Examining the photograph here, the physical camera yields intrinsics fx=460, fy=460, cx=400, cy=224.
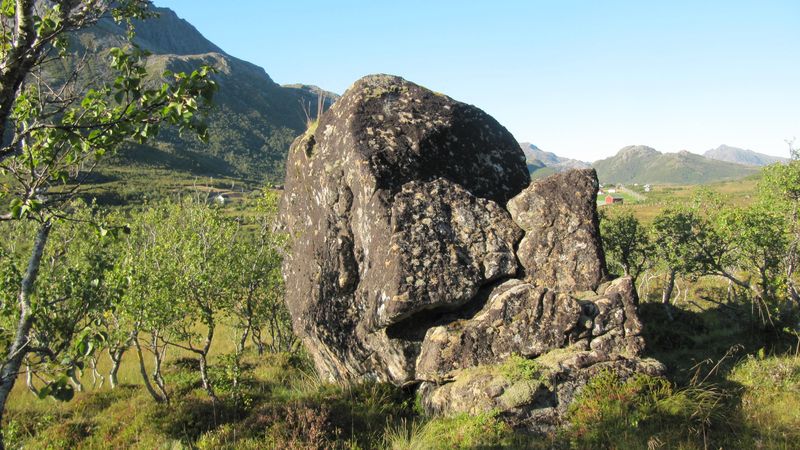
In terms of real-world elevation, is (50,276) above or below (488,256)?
below

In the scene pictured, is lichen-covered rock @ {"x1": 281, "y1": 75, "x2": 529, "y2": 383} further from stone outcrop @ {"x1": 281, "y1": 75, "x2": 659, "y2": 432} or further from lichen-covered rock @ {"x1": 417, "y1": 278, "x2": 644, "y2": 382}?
lichen-covered rock @ {"x1": 417, "y1": 278, "x2": 644, "y2": 382}

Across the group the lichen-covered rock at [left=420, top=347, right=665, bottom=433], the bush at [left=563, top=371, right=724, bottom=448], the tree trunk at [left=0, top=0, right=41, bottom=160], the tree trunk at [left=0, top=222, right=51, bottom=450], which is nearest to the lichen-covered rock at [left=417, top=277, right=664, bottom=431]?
the lichen-covered rock at [left=420, top=347, right=665, bottom=433]

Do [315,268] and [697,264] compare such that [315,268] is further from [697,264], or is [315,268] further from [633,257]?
[633,257]

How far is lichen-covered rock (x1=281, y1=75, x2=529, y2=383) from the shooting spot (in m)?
13.3

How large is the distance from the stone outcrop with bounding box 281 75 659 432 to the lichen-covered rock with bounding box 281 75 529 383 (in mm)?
43

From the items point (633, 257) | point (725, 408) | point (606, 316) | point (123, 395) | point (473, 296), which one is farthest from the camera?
point (633, 257)

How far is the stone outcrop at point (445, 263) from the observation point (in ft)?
38.8

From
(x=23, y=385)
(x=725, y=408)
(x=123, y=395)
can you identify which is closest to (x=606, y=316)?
(x=725, y=408)

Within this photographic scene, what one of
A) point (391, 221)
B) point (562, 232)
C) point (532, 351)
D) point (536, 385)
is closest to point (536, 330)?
point (532, 351)

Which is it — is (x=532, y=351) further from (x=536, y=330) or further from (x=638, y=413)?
(x=638, y=413)

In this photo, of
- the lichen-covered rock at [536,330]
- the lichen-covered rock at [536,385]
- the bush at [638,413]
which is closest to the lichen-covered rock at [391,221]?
the lichen-covered rock at [536,330]

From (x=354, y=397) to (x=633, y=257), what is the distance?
2229cm

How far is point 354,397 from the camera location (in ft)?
45.6

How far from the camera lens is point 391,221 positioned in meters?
13.8
